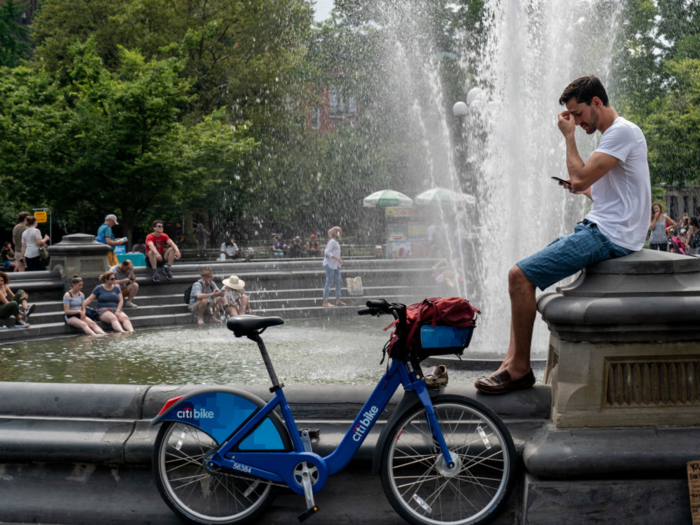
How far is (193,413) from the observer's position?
3.78 metres

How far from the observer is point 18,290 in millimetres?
12945

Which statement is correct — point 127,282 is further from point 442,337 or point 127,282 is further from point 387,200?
point 387,200

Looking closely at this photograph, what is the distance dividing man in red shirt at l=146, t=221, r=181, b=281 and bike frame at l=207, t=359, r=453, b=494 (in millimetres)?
12543

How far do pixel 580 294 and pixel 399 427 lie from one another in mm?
1106

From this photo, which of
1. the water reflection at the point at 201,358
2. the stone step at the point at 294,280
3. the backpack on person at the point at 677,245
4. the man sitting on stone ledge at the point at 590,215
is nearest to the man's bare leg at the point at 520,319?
the man sitting on stone ledge at the point at 590,215

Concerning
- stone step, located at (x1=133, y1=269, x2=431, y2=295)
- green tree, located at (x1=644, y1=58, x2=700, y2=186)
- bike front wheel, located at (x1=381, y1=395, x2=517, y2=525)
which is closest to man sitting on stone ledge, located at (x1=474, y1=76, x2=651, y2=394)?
bike front wheel, located at (x1=381, y1=395, x2=517, y2=525)

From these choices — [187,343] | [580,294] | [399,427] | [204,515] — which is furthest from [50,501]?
[187,343]

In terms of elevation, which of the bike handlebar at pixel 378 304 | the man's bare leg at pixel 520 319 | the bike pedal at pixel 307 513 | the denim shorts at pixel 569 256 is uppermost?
the denim shorts at pixel 569 256

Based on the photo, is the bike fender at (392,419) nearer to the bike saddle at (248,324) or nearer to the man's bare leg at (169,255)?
the bike saddle at (248,324)

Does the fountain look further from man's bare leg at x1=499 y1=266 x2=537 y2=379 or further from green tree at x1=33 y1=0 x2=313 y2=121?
green tree at x1=33 y1=0 x2=313 y2=121

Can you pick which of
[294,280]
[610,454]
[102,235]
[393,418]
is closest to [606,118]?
[610,454]

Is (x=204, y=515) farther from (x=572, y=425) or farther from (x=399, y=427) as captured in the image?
(x=572, y=425)

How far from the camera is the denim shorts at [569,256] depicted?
12.7 feet

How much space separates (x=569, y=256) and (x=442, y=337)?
0.79 metres
